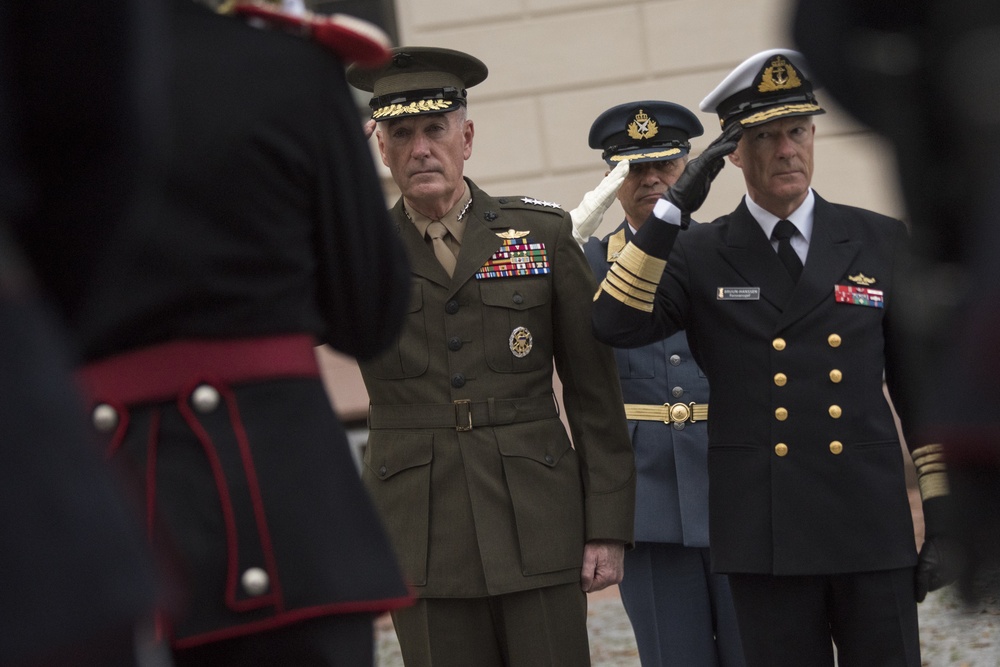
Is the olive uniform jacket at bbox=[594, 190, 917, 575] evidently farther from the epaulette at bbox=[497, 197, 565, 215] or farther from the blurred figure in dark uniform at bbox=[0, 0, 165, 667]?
the blurred figure in dark uniform at bbox=[0, 0, 165, 667]

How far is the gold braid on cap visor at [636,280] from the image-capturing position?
13.6 ft

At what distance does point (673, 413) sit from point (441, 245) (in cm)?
113

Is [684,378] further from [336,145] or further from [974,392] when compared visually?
[974,392]

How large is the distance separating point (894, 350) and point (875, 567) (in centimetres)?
58

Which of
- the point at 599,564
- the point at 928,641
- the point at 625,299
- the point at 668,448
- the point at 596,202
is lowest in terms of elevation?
the point at 928,641

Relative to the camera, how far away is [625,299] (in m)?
4.15

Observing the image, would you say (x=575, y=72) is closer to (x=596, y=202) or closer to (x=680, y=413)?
(x=596, y=202)

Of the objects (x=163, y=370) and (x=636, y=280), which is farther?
(x=636, y=280)

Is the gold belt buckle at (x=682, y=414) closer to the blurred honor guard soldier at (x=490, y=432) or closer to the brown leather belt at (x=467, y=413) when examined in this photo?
the blurred honor guard soldier at (x=490, y=432)

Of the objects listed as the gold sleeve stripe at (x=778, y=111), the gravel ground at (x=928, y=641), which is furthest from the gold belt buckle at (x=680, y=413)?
the gravel ground at (x=928, y=641)

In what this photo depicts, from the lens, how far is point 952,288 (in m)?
1.67

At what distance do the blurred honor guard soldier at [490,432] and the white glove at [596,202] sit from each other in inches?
44.0

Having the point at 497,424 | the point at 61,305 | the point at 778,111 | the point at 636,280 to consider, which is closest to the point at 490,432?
the point at 497,424

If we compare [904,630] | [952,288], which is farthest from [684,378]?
[952,288]
